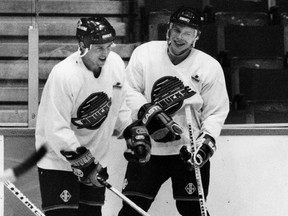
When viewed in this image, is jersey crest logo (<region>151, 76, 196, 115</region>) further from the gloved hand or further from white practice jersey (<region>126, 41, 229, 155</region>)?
the gloved hand

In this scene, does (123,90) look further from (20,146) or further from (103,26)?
(20,146)

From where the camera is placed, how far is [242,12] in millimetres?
4422

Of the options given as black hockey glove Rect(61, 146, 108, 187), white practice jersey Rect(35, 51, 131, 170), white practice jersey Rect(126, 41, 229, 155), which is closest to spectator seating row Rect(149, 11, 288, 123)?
white practice jersey Rect(126, 41, 229, 155)

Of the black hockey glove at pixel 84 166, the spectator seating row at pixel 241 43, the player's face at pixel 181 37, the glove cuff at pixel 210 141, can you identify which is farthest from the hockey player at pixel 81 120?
the spectator seating row at pixel 241 43

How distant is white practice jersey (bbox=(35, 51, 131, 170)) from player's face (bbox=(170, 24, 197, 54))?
0.25 m

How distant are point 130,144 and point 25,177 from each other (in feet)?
2.18

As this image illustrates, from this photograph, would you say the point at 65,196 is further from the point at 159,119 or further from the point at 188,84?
the point at 188,84

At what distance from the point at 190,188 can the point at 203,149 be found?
198 mm

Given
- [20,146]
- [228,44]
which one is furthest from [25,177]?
[228,44]

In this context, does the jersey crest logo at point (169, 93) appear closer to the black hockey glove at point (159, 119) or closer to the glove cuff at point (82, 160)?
the black hockey glove at point (159, 119)

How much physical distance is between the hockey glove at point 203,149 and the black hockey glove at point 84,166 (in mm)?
448

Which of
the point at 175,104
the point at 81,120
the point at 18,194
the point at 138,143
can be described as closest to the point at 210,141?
the point at 175,104

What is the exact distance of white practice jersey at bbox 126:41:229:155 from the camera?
11.9 feet

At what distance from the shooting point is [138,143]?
134 inches
